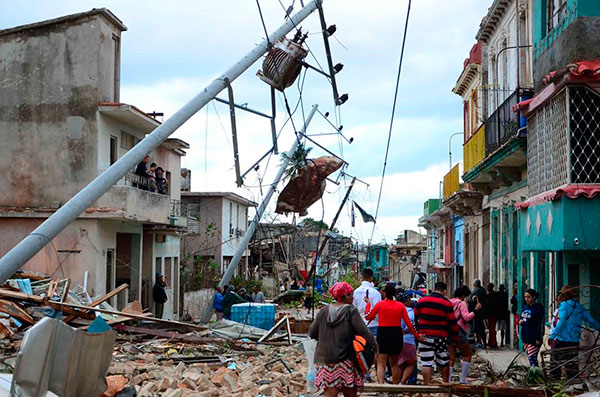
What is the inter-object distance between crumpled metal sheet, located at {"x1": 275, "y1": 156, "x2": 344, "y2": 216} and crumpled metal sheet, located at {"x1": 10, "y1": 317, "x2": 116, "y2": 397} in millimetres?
9193

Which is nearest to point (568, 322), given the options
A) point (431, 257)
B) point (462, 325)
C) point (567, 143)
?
point (462, 325)

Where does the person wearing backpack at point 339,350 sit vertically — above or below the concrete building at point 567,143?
below

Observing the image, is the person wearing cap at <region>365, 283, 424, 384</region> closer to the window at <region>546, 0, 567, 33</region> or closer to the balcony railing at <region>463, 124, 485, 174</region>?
the window at <region>546, 0, 567, 33</region>

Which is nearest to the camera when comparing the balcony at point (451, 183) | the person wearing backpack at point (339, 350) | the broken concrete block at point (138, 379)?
the person wearing backpack at point (339, 350)

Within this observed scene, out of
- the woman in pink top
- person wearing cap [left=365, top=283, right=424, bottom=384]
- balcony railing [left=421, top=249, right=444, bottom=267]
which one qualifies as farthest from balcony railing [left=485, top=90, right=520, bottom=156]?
balcony railing [left=421, top=249, right=444, bottom=267]

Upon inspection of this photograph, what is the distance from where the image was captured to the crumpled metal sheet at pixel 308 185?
17.7 meters

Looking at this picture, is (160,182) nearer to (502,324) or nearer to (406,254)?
(502,324)

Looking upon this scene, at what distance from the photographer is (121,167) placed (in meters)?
12.5

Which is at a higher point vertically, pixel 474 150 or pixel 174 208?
pixel 474 150

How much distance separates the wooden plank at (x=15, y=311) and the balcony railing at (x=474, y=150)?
11.9 m

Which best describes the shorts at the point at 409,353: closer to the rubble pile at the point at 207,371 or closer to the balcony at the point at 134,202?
the rubble pile at the point at 207,371

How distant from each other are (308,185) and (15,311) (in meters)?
6.66

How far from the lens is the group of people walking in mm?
8453

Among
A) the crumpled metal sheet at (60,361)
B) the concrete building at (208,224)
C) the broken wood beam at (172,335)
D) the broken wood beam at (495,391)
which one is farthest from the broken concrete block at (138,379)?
the concrete building at (208,224)
